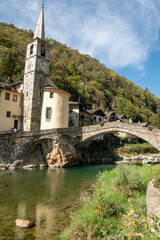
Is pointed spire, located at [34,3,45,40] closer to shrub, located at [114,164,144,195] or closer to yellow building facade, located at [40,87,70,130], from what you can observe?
yellow building facade, located at [40,87,70,130]

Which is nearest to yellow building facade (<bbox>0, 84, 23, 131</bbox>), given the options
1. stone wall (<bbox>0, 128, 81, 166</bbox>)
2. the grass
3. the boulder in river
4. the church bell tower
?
the church bell tower

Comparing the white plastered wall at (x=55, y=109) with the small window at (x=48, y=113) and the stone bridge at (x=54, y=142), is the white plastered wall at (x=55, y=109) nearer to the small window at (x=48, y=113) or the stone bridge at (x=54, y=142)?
the small window at (x=48, y=113)

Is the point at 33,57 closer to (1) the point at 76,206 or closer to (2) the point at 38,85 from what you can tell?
(2) the point at 38,85

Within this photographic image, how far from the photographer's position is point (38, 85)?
1216 inches

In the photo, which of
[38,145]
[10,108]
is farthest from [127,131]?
[10,108]

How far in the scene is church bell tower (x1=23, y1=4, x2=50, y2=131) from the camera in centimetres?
2970

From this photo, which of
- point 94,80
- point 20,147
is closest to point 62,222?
point 20,147

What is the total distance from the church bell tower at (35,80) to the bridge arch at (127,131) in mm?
9103

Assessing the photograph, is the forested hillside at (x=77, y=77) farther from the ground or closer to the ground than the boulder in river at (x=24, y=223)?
farther from the ground

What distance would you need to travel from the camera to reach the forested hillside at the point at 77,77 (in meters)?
41.4

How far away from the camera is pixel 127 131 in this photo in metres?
26.9

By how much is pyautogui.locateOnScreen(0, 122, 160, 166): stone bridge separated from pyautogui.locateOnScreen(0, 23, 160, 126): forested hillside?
18.9m

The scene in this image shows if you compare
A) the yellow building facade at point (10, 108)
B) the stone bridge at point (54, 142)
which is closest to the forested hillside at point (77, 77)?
the yellow building facade at point (10, 108)

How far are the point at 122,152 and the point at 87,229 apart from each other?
4073 centimetres
